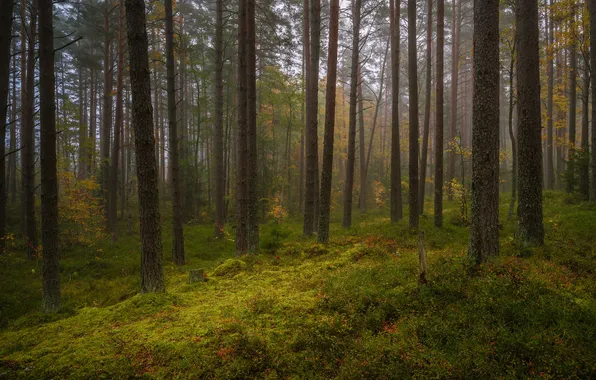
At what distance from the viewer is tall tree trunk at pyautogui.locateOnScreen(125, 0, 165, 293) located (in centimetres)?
629

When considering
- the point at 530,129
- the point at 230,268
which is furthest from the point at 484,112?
the point at 230,268

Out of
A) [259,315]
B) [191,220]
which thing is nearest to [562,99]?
[259,315]

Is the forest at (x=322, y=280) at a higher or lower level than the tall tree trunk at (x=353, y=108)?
lower

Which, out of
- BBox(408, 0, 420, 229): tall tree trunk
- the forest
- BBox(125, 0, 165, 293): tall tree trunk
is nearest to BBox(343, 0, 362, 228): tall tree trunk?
the forest

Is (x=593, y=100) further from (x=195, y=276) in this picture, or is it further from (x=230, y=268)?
(x=195, y=276)

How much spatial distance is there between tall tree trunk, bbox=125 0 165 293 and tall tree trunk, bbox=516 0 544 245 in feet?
30.2

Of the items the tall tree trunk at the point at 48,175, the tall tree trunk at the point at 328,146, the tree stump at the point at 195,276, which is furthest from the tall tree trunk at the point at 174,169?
the tall tree trunk at the point at 328,146

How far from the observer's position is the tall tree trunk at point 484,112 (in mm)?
6270

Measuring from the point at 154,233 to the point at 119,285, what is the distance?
4.92 meters

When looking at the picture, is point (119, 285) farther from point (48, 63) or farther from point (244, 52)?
point (244, 52)

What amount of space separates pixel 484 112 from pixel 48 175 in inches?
401

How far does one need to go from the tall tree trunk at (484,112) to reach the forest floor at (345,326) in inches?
47.4

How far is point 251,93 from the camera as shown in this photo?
438 inches

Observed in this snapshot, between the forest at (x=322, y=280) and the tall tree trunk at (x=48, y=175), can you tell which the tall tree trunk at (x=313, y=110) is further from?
the tall tree trunk at (x=48, y=175)
